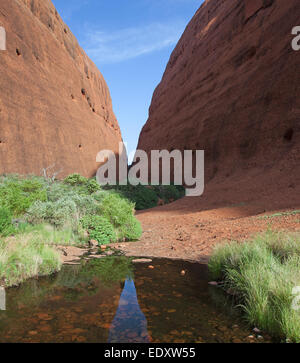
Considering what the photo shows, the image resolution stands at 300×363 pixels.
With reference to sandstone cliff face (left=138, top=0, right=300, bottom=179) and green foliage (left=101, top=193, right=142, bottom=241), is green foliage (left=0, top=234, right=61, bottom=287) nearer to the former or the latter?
green foliage (left=101, top=193, right=142, bottom=241)

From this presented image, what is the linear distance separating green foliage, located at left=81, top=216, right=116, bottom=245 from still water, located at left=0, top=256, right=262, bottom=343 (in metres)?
2.53

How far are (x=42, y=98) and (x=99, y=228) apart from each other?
1799 cm

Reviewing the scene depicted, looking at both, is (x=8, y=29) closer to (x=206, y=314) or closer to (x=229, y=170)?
(x=229, y=170)

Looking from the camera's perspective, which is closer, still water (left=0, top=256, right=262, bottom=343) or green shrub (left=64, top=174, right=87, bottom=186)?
still water (left=0, top=256, right=262, bottom=343)

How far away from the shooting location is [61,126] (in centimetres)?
2444

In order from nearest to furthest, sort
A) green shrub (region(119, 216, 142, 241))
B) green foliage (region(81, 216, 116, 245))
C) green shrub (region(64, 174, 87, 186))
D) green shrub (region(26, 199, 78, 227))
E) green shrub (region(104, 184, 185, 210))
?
green foliage (region(81, 216, 116, 245)) → green shrub (region(26, 199, 78, 227)) → green shrub (region(119, 216, 142, 241)) → green shrub (region(64, 174, 87, 186)) → green shrub (region(104, 184, 185, 210))

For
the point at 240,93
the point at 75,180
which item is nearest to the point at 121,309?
the point at 75,180

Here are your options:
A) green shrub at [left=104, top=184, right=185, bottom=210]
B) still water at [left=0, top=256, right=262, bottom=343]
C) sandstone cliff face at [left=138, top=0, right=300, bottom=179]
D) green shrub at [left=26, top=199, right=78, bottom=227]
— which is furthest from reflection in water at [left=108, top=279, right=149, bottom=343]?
green shrub at [left=104, top=184, right=185, bottom=210]

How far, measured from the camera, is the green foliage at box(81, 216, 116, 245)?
7.45 meters

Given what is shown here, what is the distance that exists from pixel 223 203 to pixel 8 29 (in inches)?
733

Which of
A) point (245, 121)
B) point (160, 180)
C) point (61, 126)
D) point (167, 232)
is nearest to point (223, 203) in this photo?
point (167, 232)

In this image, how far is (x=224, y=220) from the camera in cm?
923

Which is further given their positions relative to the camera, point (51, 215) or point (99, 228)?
point (51, 215)

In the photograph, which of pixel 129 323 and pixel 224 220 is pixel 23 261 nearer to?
pixel 129 323
